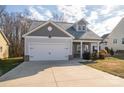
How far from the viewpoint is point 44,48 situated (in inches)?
902

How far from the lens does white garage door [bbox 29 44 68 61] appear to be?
2262 centimetres

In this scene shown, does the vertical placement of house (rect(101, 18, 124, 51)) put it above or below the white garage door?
above

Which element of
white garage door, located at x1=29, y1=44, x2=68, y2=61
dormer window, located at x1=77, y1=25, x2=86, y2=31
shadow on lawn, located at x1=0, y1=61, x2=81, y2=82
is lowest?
shadow on lawn, located at x1=0, y1=61, x2=81, y2=82

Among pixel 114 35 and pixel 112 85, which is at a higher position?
pixel 114 35

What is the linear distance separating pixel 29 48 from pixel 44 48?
1.60 meters

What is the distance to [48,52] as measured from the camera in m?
23.0

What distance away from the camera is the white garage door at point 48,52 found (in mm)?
22625

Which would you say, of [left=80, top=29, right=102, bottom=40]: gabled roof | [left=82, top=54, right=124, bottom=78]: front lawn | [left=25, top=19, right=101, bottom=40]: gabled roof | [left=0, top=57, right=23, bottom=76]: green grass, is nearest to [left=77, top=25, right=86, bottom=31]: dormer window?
[left=25, top=19, right=101, bottom=40]: gabled roof

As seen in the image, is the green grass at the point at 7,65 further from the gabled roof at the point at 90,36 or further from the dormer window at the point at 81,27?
the dormer window at the point at 81,27

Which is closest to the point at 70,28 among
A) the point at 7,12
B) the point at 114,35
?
the point at 114,35

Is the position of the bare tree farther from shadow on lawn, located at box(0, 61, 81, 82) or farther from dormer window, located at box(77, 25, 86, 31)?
shadow on lawn, located at box(0, 61, 81, 82)

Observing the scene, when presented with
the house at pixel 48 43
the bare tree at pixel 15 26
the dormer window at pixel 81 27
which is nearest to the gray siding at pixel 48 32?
the house at pixel 48 43

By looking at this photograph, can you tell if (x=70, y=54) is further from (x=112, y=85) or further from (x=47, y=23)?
(x=112, y=85)
